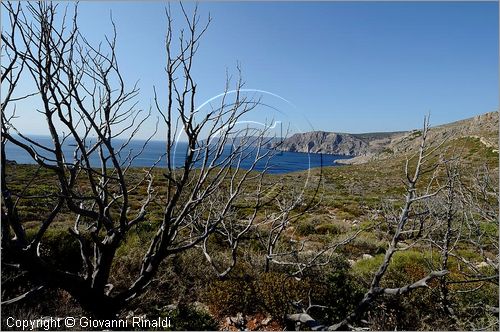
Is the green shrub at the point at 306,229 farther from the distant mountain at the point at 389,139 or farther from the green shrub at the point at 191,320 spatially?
the green shrub at the point at 191,320

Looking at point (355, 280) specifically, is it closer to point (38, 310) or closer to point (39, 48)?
point (38, 310)

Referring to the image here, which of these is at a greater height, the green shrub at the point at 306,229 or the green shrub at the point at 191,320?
the green shrub at the point at 191,320

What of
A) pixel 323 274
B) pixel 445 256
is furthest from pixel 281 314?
pixel 445 256

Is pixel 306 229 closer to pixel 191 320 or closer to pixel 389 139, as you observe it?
pixel 191 320

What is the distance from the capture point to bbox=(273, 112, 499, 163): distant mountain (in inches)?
203

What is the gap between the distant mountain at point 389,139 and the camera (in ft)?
16.9

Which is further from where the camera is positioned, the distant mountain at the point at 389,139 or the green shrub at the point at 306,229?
the green shrub at the point at 306,229

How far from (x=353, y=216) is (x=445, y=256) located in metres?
16.7

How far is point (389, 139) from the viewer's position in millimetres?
151125

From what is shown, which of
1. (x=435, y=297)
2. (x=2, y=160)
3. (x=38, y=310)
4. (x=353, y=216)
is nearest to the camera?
(x=2, y=160)

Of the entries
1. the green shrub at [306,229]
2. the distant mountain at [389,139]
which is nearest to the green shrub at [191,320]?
the distant mountain at [389,139]

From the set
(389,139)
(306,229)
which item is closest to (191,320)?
(306,229)

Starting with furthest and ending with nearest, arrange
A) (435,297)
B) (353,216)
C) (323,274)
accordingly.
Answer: (353,216) < (323,274) < (435,297)

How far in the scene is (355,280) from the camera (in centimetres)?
741
